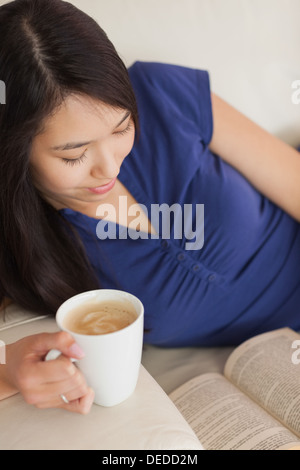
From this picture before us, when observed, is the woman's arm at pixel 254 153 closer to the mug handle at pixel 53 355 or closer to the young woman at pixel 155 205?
the young woman at pixel 155 205

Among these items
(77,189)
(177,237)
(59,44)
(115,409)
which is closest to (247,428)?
(115,409)

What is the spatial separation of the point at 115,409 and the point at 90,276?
1.10 feet

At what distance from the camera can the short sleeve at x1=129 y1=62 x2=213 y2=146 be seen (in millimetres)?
991

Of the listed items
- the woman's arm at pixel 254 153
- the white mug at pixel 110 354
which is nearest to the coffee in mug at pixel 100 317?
the white mug at pixel 110 354

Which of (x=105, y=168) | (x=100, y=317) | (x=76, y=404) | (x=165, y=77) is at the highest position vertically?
(x=165, y=77)

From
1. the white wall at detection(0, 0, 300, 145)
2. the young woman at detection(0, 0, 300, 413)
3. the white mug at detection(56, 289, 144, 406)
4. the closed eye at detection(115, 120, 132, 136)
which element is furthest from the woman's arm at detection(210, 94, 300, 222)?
the white mug at detection(56, 289, 144, 406)

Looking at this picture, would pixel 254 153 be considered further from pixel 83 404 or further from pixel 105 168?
pixel 83 404

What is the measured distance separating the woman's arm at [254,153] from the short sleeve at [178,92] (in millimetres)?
23

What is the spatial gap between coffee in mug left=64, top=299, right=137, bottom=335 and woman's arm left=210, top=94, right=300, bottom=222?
0.49 metres

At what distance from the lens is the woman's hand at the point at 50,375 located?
1.91ft

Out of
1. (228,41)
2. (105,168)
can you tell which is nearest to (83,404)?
(105,168)

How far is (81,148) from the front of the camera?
718 mm

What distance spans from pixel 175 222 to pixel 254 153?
213mm
